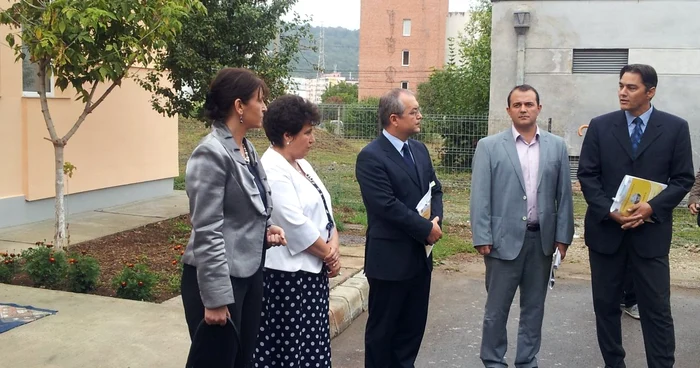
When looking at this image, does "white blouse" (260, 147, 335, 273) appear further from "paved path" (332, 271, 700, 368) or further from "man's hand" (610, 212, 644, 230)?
"man's hand" (610, 212, 644, 230)


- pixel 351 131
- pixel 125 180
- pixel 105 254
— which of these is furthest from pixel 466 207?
pixel 105 254

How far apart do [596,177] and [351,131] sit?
363 inches

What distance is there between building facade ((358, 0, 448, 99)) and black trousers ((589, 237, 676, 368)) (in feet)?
219

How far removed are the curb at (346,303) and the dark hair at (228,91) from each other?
2579 millimetres

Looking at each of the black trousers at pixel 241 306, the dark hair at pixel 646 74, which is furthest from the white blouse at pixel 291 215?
the dark hair at pixel 646 74

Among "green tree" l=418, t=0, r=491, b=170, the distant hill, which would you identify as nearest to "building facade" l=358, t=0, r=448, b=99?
"green tree" l=418, t=0, r=491, b=170

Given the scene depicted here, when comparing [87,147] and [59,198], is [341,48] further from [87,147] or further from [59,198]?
[59,198]

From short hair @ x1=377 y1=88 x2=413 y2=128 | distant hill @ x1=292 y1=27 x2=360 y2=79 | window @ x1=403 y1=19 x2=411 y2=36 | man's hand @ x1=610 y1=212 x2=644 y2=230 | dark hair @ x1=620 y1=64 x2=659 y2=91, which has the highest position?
distant hill @ x1=292 y1=27 x2=360 y2=79

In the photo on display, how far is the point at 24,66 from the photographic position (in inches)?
379

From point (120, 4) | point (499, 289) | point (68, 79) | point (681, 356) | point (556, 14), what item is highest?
point (556, 14)

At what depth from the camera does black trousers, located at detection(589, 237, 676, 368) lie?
469 cm

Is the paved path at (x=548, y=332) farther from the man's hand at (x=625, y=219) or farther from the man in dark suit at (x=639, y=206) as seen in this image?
the man's hand at (x=625, y=219)

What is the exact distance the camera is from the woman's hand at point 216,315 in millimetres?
3148

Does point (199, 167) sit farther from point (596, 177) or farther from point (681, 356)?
point (681, 356)
